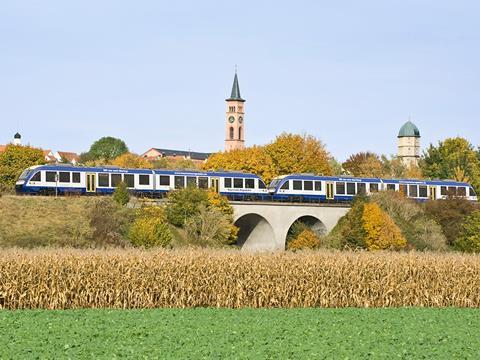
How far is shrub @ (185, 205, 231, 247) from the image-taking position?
6644 centimetres

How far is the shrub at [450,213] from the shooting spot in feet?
246

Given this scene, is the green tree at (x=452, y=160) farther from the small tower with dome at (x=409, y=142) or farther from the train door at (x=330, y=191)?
the small tower with dome at (x=409, y=142)

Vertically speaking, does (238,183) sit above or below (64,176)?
below

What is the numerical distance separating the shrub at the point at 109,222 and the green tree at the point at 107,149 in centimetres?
8572

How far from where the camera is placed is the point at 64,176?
67375mm

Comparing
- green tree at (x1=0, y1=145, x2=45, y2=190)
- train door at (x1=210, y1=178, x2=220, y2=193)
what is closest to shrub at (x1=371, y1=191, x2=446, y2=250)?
train door at (x1=210, y1=178, x2=220, y2=193)

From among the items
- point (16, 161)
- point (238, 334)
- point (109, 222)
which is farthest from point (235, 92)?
point (238, 334)

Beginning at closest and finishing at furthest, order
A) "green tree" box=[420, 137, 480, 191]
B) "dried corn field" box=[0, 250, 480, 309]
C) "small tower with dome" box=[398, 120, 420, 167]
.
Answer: "dried corn field" box=[0, 250, 480, 309]
"green tree" box=[420, 137, 480, 191]
"small tower with dome" box=[398, 120, 420, 167]

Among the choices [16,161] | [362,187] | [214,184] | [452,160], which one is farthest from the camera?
[452,160]

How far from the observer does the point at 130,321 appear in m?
27.2

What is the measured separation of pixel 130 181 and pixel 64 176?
17.8ft

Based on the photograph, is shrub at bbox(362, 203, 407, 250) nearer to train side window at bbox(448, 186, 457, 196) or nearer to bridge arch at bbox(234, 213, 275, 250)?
bridge arch at bbox(234, 213, 275, 250)

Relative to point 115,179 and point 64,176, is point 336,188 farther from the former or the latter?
point 64,176

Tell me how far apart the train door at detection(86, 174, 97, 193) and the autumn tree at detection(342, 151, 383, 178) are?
56.9 m
